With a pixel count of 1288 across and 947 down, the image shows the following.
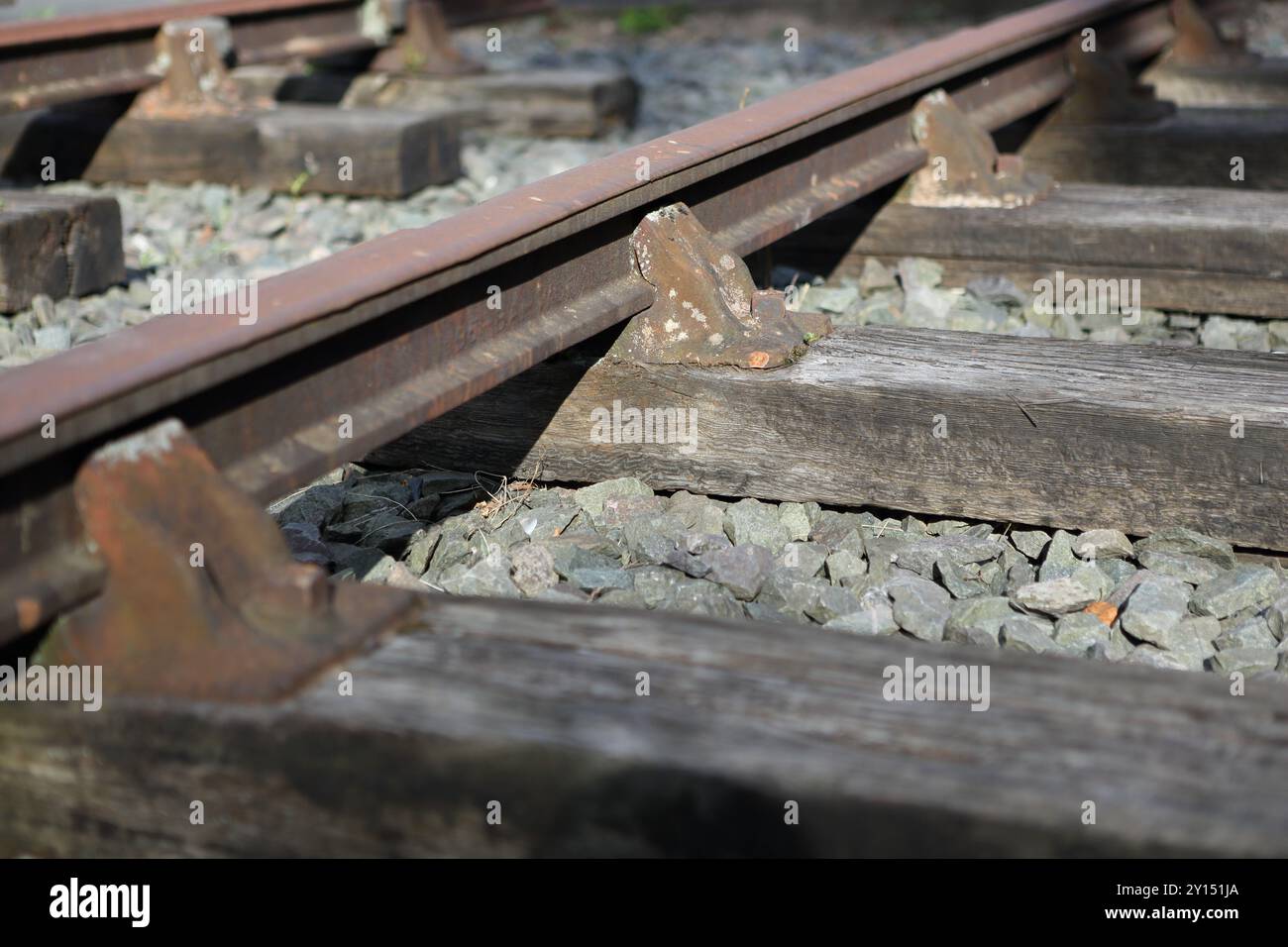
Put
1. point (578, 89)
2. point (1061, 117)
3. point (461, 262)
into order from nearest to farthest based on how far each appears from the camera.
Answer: point (461, 262), point (1061, 117), point (578, 89)

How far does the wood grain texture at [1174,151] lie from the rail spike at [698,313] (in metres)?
2.60

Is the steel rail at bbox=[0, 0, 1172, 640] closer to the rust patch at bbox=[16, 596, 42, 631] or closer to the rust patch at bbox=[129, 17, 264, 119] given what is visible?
the rust patch at bbox=[16, 596, 42, 631]

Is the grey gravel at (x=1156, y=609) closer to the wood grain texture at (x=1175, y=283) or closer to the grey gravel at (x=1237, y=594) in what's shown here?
the grey gravel at (x=1237, y=594)

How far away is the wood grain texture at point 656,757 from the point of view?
4.55 ft

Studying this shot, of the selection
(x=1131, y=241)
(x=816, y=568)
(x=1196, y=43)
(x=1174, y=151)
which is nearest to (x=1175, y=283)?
(x=1131, y=241)

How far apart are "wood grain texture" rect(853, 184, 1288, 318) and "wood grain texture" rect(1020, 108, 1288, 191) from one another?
94 cm

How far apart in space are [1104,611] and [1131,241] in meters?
1.67

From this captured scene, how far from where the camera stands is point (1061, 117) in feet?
17.6

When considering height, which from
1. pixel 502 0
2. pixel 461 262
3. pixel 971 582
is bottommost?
pixel 971 582

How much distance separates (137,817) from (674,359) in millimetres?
1481

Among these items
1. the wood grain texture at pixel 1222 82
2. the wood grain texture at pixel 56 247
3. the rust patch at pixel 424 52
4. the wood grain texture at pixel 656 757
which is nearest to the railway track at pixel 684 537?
the wood grain texture at pixel 656 757

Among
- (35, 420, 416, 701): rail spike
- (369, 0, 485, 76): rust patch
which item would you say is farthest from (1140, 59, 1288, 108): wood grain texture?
(35, 420, 416, 701): rail spike
